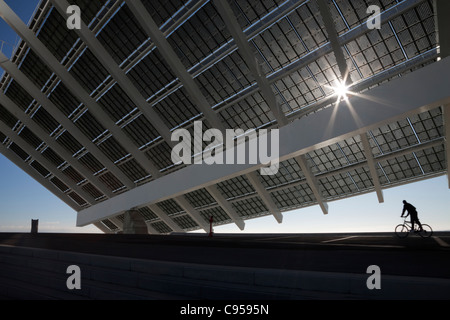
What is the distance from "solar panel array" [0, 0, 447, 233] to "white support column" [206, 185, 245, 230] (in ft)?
1.93

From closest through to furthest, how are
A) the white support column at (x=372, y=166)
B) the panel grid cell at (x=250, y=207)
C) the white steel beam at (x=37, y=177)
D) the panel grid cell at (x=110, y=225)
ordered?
the white support column at (x=372, y=166), the panel grid cell at (x=250, y=207), the white steel beam at (x=37, y=177), the panel grid cell at (x=110, y=225)

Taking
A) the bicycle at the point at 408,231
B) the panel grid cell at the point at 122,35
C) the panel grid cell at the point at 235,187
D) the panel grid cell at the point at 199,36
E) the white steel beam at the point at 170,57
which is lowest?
the bicycle at the point at 408,231

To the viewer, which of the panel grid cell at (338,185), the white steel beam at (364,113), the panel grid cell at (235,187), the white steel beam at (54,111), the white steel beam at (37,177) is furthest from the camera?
the white steel beam at (37,177)

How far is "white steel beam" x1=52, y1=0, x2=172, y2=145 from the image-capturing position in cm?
1686

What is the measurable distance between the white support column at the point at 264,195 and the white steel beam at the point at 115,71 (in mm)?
6093

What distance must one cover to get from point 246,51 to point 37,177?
29982mm

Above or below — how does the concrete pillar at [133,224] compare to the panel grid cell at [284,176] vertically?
below

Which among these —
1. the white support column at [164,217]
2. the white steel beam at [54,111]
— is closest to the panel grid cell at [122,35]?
the white steel beam at [54,111]

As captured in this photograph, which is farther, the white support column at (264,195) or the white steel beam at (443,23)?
the white support column at (264,195)

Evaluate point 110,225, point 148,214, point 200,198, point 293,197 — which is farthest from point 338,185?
point 110,225

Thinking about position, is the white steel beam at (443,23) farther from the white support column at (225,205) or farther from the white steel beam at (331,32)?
the white support column at (225,205)

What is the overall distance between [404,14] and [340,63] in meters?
3.27

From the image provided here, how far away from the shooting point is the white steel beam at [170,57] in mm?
15064

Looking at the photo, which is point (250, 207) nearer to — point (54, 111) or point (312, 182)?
point (312, 182)
